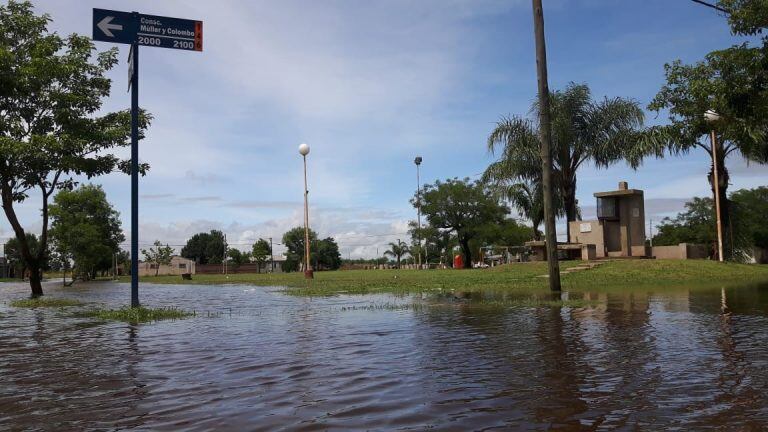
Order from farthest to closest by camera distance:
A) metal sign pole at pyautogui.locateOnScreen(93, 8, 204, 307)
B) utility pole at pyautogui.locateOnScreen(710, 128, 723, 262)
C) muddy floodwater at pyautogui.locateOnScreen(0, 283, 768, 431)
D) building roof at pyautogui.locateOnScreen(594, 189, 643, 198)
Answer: building roof at pyautogui.locateOnScreen(594, 189, 643, 198)
utility pole at pyautogui.locateOnScreen(710, 128, 723, 262)
metal sign pole at pyautogui.locateOnScreen(93, 8, 204, 307)
muddy floodwater at pyautogui.locateOnScreen(0, 283, 768, 431)

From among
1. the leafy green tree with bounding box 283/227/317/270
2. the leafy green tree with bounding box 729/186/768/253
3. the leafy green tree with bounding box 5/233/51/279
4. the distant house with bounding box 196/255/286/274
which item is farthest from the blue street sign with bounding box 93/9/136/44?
the leafy green tree with bounding box 283/227/317/270

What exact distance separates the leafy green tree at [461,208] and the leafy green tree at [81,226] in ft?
97.3

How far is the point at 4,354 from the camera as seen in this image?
7.81 meters

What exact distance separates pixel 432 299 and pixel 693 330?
7830mm

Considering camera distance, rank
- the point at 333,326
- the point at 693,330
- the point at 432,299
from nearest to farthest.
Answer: the point at 693,330 → the point at 333,326 → the point at 432,299

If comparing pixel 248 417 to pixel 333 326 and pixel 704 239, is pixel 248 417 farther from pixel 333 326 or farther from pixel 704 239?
pixel 704 239

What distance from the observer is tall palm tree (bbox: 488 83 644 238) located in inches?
1421

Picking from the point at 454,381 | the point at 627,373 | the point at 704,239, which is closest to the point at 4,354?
the point at 454,381

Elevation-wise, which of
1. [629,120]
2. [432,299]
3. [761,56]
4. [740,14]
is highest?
[629,120]

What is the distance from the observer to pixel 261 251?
367 feet

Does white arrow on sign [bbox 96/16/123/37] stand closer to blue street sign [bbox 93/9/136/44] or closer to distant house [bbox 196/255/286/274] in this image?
blue street sign [bbox 93/9/136/44]

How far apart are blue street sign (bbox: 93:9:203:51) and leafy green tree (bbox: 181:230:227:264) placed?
122 metres

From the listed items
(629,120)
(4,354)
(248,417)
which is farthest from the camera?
(629,120)

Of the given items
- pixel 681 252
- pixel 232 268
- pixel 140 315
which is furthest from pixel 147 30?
pixel 232 268
